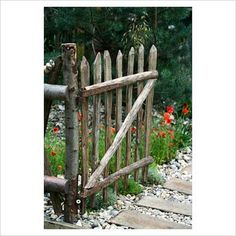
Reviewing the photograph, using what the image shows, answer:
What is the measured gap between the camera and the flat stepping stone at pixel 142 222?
160 inches

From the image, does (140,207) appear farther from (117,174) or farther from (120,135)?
(120,135)

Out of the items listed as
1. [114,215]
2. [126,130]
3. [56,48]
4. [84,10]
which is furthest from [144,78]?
[56,48]

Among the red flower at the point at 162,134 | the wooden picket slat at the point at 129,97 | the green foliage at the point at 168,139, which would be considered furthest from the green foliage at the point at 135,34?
the wooden picket slat at the point at 129,97

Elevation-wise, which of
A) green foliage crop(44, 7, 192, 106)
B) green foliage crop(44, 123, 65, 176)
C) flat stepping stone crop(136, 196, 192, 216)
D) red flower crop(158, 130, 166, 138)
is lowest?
flat stepping stone crop(136, 196, 192, 216)

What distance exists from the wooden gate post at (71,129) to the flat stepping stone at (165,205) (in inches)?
27.7

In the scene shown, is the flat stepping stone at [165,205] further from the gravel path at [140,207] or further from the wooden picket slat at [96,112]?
the wooden picket slat at [96,112]

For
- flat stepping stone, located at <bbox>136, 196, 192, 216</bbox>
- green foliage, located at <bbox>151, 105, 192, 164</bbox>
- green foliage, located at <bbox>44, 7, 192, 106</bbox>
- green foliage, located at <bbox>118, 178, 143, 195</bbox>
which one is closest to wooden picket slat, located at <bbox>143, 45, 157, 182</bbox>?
green foliage, located at <bbox>118, 178, 143, 195</bbox>

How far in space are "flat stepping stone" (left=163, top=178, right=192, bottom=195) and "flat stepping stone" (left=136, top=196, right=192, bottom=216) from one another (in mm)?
309

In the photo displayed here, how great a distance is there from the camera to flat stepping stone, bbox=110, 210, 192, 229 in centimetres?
407

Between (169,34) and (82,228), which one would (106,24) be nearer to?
(169,34)

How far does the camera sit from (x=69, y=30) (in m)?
6.48

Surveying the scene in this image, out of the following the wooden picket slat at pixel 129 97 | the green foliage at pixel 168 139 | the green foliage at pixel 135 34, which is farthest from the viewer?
the green foliage at pixel 135 34

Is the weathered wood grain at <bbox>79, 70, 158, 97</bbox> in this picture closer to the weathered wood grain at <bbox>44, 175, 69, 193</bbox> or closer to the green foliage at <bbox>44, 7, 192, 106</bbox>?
the weathered wood grain at <bbox>44, 175, 69, 193</bbox>

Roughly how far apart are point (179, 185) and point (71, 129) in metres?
1.51
